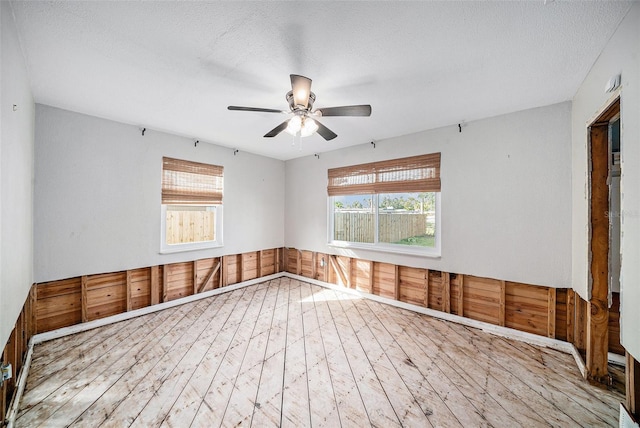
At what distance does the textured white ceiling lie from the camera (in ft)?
4.87

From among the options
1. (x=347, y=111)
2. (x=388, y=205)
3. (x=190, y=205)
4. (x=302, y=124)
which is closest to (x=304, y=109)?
(x=302, y=124)

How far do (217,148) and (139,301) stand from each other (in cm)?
259

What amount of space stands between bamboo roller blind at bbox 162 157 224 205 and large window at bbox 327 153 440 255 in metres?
2.02

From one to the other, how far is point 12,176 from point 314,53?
7.45 feet

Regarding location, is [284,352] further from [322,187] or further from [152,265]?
[322,187]

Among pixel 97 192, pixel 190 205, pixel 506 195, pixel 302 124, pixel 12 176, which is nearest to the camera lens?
pixel 12 176

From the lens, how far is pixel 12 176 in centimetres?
170

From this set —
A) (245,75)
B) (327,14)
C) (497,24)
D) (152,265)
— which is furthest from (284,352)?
(497,24)

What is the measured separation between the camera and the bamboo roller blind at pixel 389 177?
138 inches

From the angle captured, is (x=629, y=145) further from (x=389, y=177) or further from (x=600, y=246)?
(x=389, y=177)

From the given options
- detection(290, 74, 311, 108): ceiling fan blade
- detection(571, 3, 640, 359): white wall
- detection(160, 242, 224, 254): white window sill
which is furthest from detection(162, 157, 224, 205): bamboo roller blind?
detection(571, 3, 640, 359): white wall

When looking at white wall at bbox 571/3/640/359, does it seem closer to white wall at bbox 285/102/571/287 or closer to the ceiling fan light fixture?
white wall at bbox 285/102/571/287

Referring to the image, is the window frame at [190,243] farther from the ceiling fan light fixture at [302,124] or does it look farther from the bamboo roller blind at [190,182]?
the ceiling fan light fixture at [302,124]

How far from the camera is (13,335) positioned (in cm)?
186
